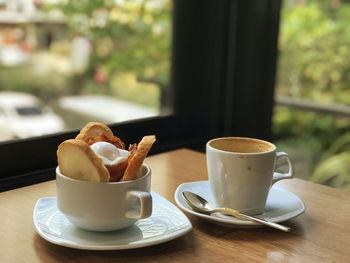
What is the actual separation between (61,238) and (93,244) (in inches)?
1.8

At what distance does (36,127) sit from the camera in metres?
1.25

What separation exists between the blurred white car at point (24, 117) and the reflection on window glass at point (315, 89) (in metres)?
0.78

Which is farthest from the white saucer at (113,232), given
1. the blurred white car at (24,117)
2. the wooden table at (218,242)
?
the blurred white car at (24,117)

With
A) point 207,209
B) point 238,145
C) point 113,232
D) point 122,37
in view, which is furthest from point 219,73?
point 113,232

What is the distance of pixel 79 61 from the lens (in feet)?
4.38

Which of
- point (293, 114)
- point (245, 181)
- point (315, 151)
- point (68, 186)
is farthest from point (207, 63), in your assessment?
point (68, 186)

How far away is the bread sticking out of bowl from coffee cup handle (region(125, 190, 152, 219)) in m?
0.03

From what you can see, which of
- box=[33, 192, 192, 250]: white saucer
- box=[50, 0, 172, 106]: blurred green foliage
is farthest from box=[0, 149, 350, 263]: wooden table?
box=[50, 0, 172, 106]: blurred green foliage

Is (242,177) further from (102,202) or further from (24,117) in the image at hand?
(24,117)

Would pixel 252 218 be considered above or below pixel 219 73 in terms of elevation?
below

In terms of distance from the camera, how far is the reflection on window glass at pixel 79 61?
1.20 meters

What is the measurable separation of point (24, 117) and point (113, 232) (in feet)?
2.35

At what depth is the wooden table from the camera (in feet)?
1.97

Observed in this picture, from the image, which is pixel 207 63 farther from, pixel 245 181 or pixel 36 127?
pixel 245 181
